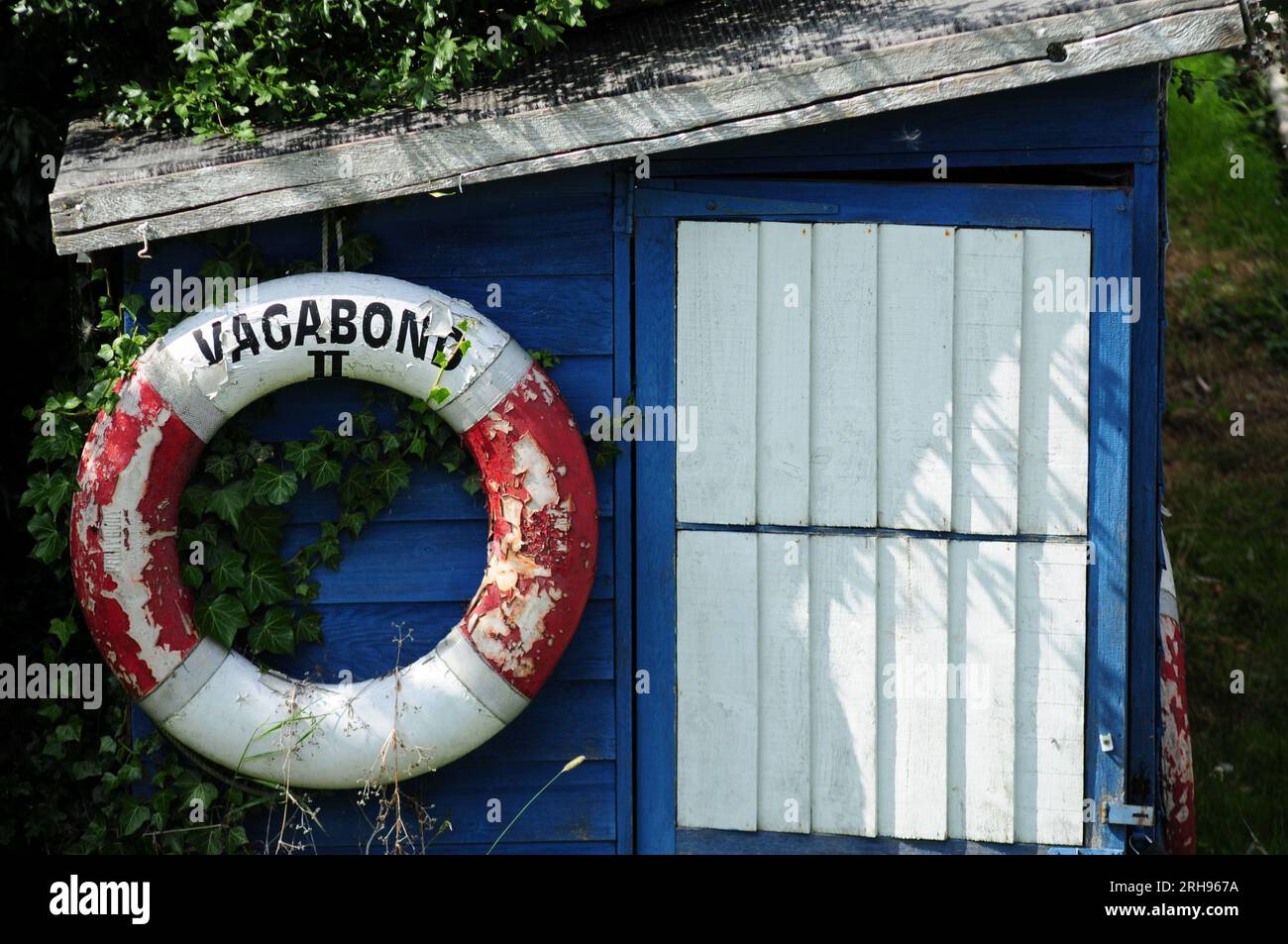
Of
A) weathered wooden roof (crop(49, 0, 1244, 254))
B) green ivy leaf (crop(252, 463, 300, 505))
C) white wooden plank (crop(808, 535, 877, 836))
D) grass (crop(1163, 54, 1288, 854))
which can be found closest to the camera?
weathered wooden roof (crop(49, 0, 1244, 254))

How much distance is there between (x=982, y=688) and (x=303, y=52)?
7.77 ft

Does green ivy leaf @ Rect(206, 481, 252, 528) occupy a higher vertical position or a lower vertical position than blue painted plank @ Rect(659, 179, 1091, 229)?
lower

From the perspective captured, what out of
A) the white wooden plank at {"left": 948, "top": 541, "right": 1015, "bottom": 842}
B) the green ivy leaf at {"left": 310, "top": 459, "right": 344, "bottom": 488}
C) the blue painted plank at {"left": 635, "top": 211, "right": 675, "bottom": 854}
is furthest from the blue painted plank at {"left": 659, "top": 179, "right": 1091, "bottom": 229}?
the green ivy leaf at {"left": 310, "top": 459, "right": 344, "bottom": 488}

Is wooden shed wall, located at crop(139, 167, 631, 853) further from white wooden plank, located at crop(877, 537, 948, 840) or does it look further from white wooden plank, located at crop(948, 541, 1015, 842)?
white wooden plank, located at crop(948, 541, 1015, 842)

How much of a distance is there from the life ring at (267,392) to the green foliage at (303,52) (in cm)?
47

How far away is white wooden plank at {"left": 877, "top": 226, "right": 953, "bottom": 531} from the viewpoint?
3.42m

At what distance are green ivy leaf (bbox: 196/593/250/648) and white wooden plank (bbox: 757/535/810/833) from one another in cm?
127

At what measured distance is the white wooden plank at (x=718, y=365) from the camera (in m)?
3.45

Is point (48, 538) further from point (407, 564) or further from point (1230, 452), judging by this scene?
point (1230, 452)

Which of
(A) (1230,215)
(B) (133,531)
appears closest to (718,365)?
(B) (133,531)

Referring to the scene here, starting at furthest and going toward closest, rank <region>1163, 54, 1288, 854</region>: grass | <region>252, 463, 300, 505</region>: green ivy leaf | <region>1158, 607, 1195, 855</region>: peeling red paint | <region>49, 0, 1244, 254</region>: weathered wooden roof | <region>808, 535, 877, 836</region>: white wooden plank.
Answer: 1. <region>1163, 54, 1288, 854</region>: grass
2. <region>1158, 607, 1195, 855</region>: peeling red paint
3. <region>808, 535, 877, 836</region>: white wooden plank
4. <region>252, 463, 300, 505</region>: green ivy leaf
5. <region>49, 0, 1244, 254</region>: weathered wooden roof

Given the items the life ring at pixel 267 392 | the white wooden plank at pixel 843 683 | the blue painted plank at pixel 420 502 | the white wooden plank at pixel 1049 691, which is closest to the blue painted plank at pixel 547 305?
the life ring at pixel 267 392

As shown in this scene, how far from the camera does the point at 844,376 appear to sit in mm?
3451

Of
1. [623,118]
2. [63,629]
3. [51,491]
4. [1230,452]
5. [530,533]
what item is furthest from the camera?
[1230,452]
